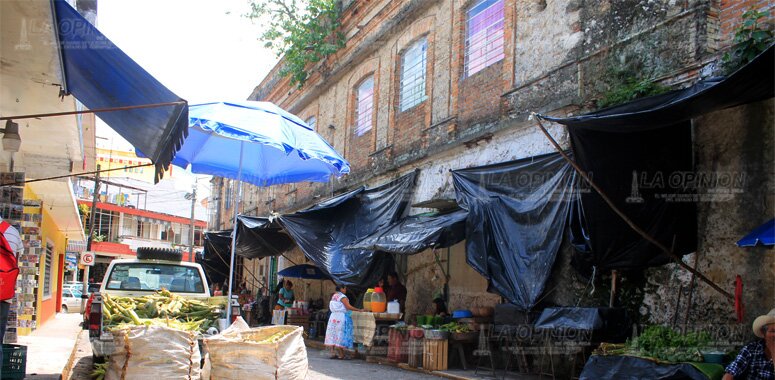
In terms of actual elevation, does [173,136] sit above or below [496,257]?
above

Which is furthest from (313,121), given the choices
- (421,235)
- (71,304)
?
(71,304)

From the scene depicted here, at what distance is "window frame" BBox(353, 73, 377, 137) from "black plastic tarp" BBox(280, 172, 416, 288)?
2.89 metres

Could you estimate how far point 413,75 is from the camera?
14.7m

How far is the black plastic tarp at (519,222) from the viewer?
8336mm

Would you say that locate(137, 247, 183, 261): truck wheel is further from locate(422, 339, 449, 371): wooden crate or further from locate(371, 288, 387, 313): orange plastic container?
locate(422, 339, 449, 371): wooden crate

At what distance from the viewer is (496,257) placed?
9.18 meters

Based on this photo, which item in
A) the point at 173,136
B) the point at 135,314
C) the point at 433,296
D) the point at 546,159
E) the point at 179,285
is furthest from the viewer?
the point at 433,296

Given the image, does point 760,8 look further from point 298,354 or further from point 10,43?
point 10,43

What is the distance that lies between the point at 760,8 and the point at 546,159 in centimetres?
305

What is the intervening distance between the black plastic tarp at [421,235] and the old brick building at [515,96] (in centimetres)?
128

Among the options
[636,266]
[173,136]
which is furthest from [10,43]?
[636,266]

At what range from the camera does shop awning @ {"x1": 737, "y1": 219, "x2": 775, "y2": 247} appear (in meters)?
5.74

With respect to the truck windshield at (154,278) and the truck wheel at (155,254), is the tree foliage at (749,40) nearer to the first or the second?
the truck windshield at (154,278)

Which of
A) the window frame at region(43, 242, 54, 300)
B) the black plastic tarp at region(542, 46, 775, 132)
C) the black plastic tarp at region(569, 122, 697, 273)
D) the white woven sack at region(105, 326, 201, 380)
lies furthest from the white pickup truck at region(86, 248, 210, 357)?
the window frame at region(43, 242, 54, 300)
